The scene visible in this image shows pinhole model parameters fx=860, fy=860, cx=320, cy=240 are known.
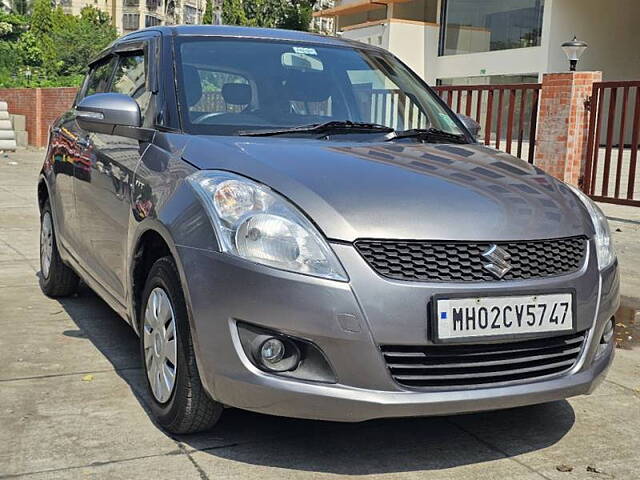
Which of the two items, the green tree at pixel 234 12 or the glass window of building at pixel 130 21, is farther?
the glass window of building at pixel 130 21

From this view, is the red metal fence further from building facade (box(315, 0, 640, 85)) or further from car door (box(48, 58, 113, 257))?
building facade (box(315, 0, 640, 85))

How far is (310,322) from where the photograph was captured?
2.81 m

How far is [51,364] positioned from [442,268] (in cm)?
229

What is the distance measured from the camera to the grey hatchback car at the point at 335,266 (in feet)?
9.32

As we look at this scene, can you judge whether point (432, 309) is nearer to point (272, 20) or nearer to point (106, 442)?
point (106, 442)

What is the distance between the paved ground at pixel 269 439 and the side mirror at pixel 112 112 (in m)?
1.19

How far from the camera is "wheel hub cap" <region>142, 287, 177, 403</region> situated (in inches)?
128

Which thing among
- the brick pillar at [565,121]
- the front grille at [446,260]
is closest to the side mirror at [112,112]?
the front grille at [446,260]

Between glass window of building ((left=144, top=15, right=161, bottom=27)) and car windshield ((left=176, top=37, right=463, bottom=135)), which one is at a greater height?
glass window of building ((left=144, top=15, right=161, bottom=27))

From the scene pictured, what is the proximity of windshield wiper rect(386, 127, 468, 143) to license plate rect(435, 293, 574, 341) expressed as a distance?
1.20 metres

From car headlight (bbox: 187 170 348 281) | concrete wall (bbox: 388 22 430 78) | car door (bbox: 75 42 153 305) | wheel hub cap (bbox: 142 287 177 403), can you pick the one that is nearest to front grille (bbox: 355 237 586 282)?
car headlight (bbox: 187 170 348 281)

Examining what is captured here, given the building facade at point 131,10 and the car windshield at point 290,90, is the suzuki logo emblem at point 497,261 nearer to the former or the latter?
the car windshield at point 290,90

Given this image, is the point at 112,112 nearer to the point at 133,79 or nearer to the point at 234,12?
the point at 133,79

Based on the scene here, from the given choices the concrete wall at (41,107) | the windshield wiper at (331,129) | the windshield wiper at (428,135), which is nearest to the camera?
the windshield wiper at (331,129)
